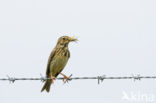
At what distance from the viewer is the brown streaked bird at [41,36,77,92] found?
12.2 m

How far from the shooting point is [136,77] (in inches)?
384

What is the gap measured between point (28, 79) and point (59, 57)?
9.43ft

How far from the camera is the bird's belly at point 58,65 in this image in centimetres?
1220

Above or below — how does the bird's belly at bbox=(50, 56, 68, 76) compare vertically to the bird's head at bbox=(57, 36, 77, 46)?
below

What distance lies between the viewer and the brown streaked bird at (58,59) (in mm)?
12203

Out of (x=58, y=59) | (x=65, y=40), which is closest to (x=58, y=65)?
(x=58, y=59)

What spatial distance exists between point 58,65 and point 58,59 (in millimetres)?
164

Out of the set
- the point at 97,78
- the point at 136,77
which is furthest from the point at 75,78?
the point at 136,77

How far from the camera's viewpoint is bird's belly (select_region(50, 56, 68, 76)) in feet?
40.0

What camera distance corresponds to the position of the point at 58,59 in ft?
40.3

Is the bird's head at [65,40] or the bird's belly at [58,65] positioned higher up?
the bird's head at [65,40]

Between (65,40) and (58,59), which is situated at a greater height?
(65,40)

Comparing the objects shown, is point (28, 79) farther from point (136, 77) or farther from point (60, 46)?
point (60, 46)

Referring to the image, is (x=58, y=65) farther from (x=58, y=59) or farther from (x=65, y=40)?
(x=65, y=40)
